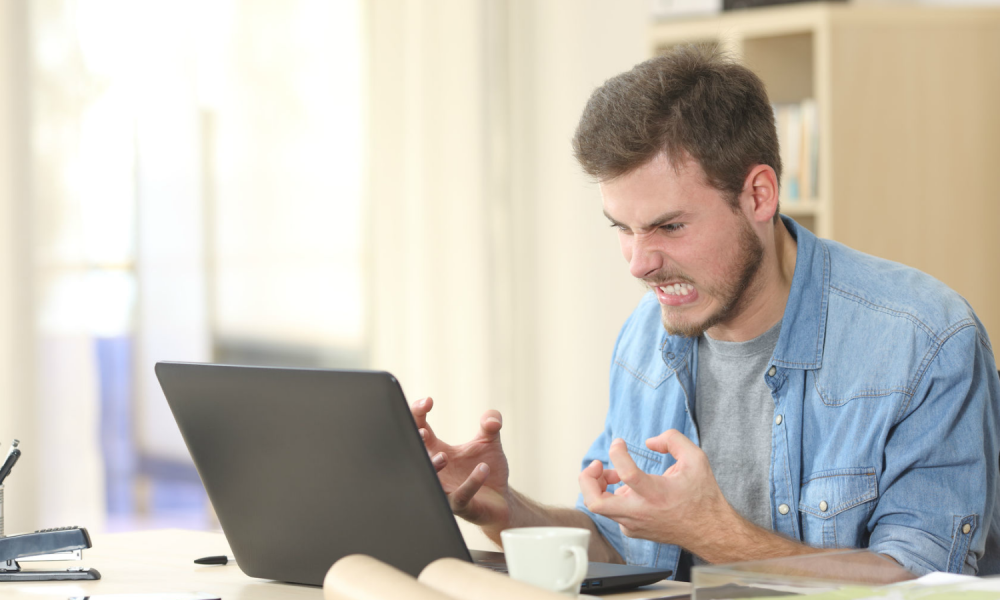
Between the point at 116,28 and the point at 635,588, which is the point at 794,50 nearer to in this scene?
the point at 116,28

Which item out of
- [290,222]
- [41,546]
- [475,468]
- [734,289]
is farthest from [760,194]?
[290,222]

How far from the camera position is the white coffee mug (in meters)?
0.81

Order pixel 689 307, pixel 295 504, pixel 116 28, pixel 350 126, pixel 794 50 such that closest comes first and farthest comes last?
pixel 295 504 < pixel 689 307 < pixel 116 28 < pixel 794 50 < pixel 350 126

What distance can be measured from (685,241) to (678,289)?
74 mm

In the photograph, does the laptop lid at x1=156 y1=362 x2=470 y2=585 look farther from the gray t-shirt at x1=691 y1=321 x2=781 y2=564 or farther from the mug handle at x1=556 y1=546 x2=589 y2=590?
the gray t-shirt at x1=691 y1=321 x2=781 y2=564

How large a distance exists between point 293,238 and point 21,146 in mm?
833

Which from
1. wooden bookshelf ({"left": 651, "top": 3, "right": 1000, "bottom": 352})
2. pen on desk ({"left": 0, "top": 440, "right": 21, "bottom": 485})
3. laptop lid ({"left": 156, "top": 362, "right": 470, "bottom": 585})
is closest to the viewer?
laptop lid ({"left": 156, "top": 362, "right": 470, "bottom": 585})

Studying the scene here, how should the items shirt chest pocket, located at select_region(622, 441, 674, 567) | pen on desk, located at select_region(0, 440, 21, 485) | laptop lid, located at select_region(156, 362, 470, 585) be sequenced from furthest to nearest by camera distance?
shirt chest pocket, located at select_region(622, 441, 674, 567)
pen on desk, located at select_region(0, 440, 21, 485)
laptop lid, located at select_region(156, 362, 470, 585)

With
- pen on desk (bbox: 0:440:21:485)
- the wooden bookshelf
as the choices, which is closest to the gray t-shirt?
pen on desk (bbox: 0:440:21:485)

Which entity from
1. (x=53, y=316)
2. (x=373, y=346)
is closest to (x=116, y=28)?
(x=53, y=316)

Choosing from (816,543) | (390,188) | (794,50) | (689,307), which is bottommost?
(816,543)

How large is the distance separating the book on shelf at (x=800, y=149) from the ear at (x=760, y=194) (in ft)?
4.41

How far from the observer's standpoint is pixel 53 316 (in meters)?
2.48

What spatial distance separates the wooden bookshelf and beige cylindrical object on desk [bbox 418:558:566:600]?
6.93 ft
